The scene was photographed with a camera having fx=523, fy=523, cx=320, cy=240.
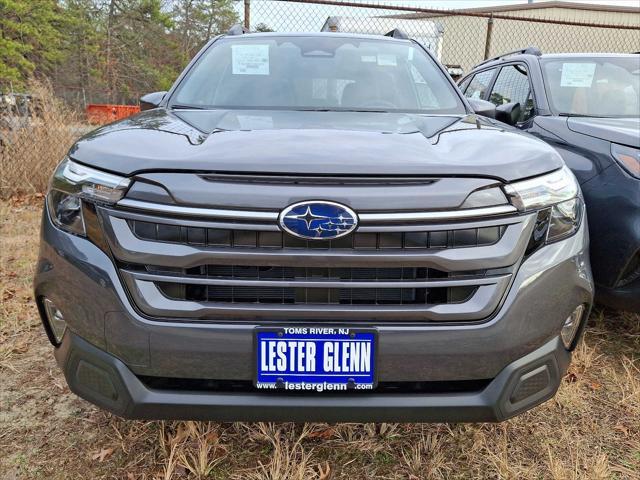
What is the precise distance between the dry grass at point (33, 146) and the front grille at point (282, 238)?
214 inches

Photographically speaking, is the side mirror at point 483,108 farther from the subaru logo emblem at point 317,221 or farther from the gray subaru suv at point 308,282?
the subaru logo emblem at point 317,221

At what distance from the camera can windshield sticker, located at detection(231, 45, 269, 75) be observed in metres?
2.72

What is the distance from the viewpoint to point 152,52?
2795cm

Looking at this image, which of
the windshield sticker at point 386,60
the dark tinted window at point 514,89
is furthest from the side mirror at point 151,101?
the dark tinted window at point 514,89

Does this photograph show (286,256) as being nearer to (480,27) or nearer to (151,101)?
(151,101)

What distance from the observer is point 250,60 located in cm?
276

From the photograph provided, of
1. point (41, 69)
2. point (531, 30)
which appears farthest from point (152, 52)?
point (531, 30)

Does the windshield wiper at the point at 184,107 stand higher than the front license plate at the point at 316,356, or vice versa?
the windshield wiper at the point at 184,107

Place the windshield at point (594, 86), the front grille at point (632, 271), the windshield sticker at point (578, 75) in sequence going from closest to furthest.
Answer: the front grille at point (632, 271) < the windshield at point (594, 86) < the windshield sticker at point (578, 75)

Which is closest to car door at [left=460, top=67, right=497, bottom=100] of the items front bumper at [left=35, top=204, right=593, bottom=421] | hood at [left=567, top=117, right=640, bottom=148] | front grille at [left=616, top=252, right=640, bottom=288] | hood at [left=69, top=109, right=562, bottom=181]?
hood at [left=567, top=117, right=640, bottom=148]

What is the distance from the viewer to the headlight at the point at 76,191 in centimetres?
155

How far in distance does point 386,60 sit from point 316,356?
6.40 feet

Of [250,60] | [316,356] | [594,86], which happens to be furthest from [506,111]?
[316,356]

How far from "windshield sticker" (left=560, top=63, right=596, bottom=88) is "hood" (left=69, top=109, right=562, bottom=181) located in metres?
2.01
